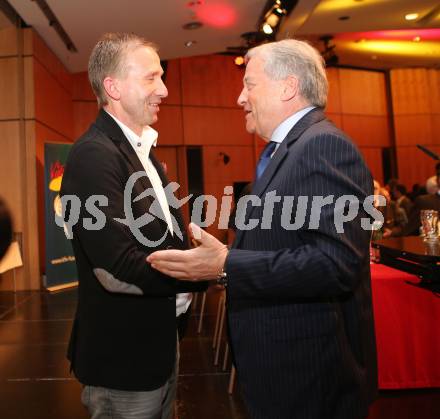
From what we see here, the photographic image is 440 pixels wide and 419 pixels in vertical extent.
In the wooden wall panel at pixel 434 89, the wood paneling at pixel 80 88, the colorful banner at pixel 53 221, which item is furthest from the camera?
the wooden wall panel at pixel 434 89

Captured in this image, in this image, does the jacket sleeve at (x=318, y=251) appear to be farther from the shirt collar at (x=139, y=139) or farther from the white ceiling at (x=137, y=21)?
the white ceiling at (x=137, y=21)

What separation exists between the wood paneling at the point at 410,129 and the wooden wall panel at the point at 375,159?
58cm

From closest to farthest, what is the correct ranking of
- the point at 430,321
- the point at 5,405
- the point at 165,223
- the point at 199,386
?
the point at 165,223 → the point at 430,321 → the point at 5,405 → the point at 199,386

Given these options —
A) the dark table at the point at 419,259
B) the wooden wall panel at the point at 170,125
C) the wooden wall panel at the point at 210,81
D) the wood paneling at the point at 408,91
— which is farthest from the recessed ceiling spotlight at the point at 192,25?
the wood paneling at the point at 408,91

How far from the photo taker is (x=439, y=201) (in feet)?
12.2

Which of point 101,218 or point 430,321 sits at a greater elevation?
point 101,218

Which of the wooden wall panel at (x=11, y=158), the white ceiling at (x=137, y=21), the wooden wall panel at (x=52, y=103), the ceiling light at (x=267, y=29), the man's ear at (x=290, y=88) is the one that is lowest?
the man's ear at (x=290, y=88)

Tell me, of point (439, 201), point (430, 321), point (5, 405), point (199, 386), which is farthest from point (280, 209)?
point (439, 201)

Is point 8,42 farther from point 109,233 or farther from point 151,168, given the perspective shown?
point 109,233

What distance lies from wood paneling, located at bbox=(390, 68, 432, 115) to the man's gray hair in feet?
39.0

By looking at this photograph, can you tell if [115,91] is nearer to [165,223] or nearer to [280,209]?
[165,223]

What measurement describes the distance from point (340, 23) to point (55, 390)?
713 centimetres

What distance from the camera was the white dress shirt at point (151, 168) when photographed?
57.3 inches

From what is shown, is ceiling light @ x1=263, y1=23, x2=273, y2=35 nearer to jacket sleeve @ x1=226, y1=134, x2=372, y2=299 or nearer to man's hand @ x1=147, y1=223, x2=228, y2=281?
jacket sleeve @ x1=226, y1=134, x2=372, y2=299
